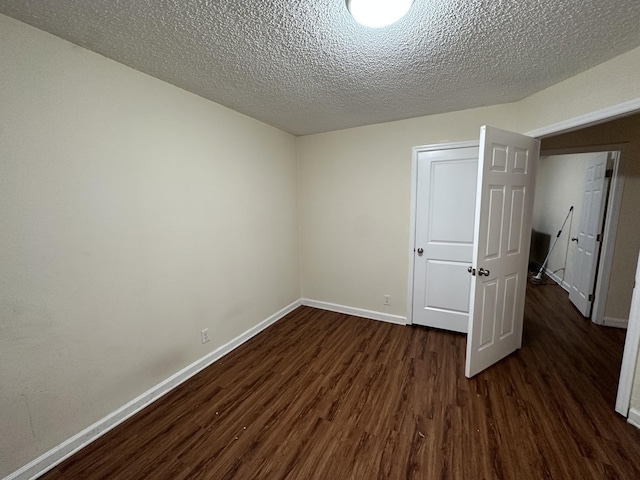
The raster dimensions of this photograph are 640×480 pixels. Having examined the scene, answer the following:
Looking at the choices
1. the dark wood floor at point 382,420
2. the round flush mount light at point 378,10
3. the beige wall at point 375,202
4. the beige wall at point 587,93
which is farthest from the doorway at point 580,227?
the round flush mount light at point 378,10

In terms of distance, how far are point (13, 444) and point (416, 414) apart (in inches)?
90.3

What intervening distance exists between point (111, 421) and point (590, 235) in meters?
5.12

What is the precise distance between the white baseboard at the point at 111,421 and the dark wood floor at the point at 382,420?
0.05 meters

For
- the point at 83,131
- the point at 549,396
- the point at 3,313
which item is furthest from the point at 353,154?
the point at 3,313

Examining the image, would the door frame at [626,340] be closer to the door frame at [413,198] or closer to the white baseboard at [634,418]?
→ the white baseboard at [634,418]

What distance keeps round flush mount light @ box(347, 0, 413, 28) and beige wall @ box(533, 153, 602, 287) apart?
13.0ft

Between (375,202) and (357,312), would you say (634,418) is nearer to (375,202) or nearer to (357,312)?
(357,312)

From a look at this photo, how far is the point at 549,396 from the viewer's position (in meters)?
1.86

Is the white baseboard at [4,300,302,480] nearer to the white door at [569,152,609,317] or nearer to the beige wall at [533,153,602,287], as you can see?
the white door at [569,152,609,317]

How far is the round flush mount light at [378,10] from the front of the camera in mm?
1080

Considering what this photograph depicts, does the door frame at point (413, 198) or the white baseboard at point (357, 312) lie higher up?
the door frame at point (413, 198)

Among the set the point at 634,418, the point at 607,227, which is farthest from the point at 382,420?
the point at 607,227

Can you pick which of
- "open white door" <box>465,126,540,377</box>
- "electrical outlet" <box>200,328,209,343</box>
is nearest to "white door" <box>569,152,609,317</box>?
"open white door" <box>465,126,540,377</box>

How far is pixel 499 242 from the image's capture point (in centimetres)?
209
